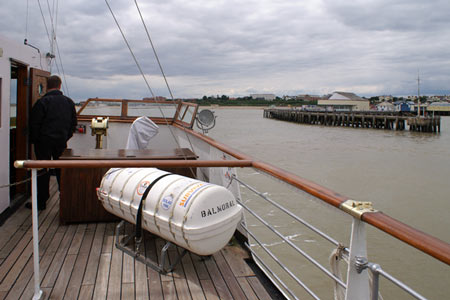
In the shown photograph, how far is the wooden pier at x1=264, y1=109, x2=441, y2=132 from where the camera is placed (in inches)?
1644

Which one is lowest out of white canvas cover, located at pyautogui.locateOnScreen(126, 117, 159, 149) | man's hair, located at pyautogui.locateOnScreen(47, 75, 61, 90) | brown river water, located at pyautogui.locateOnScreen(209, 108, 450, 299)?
brown river water, located at pyautogui.locateOnScreen(209, 108, 450, 299)

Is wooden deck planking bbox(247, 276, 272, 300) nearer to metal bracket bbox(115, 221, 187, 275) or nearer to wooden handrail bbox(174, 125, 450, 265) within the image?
metal bracket bbox(115, 221, 187, 275)

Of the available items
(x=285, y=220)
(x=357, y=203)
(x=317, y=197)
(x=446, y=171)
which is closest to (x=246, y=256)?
(x=317, y=197)

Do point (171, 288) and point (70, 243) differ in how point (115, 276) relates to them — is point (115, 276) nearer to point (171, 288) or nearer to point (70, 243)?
point (171, 288)

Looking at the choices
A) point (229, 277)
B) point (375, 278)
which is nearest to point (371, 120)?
point (229, 277)

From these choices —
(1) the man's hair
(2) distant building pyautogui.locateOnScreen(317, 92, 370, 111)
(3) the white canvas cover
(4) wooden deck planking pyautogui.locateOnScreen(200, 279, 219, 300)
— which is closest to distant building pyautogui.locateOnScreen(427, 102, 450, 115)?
(2) distant building pyautogui.locateOnScreen(317, 92, 370, 111)

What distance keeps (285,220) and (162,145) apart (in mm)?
3409

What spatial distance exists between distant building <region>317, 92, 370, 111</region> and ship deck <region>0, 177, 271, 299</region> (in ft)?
346

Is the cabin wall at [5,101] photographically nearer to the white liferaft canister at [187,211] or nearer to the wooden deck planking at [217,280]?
the white liferaft canister at [187,211]

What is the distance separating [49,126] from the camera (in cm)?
414

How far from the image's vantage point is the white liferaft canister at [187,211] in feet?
7.95

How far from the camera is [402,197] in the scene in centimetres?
1141

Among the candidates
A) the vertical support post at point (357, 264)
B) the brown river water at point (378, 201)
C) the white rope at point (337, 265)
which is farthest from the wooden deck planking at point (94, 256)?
the vertical support post at point (357, 264)

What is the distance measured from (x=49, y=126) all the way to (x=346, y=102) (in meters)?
110
